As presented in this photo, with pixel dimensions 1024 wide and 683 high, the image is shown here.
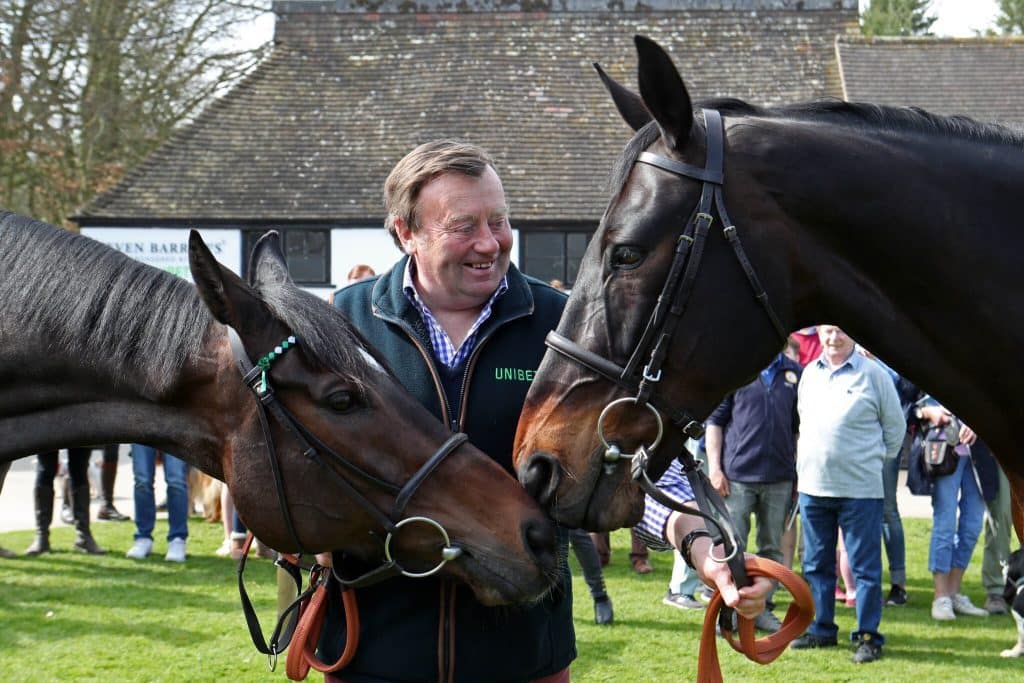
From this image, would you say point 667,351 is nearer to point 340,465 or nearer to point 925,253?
point 925,253

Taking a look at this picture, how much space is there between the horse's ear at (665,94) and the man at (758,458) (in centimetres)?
552

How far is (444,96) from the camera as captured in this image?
80.5 ft

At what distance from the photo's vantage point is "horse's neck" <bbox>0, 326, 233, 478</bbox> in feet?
8.72

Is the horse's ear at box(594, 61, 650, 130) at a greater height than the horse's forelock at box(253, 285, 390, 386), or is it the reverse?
the horse's ear at box(594, 61, 650, 130)

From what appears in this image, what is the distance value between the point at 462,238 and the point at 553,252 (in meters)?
18.9

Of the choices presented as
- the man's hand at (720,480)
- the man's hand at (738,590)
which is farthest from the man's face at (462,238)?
the man's hand at (720,480)

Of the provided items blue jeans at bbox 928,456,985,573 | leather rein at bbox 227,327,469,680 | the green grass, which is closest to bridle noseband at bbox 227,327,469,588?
leather rein at bbox 227,327,469,680

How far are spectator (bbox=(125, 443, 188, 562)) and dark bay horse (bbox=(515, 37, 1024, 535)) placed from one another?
7.88 metres

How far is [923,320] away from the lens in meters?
2.65

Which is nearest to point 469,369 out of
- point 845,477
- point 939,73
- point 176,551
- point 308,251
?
point 845,477

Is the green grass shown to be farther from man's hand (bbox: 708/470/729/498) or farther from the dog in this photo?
the dog

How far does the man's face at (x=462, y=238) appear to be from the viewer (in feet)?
9.67

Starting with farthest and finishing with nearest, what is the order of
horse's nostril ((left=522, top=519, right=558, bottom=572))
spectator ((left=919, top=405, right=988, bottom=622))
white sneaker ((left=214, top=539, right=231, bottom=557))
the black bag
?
white sneaker ((left=214, top=539, right=231, bottom=557))
spectator ((left=919, top=405, right=988, bottom=622))
the black bag
horse's nostril ((left=522, top=519, right=558, bottom=572))

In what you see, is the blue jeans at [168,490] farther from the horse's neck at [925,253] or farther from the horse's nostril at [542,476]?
the horse's neck at [925,253]
